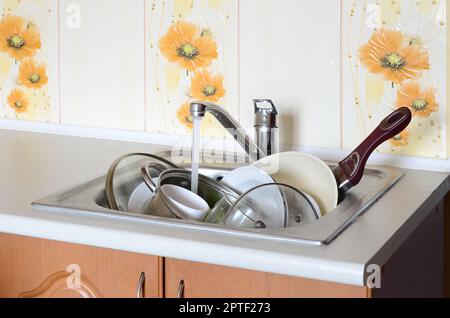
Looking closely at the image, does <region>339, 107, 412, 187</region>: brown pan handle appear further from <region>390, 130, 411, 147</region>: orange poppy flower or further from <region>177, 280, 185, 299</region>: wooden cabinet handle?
<region>177, 280, 185, 299</region>: wooden cabinet handle

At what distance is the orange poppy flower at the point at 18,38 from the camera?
7.24 feet

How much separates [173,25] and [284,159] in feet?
1.55

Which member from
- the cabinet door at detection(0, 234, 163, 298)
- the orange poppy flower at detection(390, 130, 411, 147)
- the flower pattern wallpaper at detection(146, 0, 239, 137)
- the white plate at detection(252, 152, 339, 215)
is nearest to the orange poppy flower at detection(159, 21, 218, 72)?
the flower pattern wallpaper at detection(146, 0, 239, 137)

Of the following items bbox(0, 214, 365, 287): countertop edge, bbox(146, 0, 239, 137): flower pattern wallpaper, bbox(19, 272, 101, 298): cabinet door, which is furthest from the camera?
bbox(146, 0, 239, 137): flower pattern wallpaper

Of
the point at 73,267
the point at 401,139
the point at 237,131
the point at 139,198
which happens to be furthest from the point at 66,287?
the point at 401,139

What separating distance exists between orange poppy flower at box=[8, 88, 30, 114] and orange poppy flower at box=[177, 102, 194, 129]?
45cm

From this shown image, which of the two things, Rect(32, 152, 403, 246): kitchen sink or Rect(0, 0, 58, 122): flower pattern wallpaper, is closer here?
Rect(32, 152, 403, 246): kitchen sink

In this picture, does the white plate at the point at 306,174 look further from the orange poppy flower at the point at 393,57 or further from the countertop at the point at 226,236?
the orange poppy flower at the point at 393,57

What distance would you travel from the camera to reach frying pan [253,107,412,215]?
1.66 meters

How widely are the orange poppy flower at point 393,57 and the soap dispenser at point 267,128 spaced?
231mm

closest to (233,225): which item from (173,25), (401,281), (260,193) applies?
(260,193)

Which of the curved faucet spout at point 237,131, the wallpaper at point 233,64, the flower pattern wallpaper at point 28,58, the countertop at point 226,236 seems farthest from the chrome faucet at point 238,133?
the flower pattern wallpaper at point 28,58

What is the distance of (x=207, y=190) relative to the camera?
177 cm

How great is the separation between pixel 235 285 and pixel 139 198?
0.41 metres
